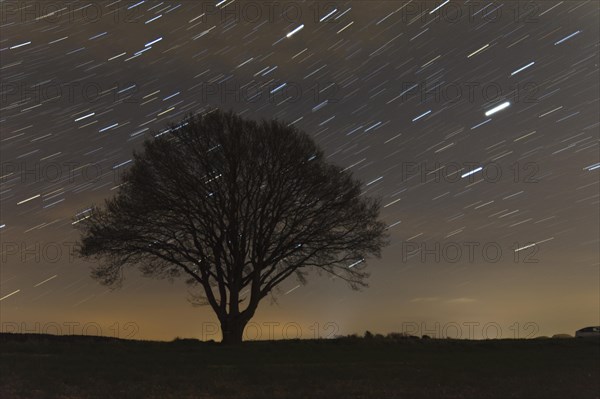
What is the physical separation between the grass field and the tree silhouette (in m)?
6.13

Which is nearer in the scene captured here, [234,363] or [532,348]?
[234,363]

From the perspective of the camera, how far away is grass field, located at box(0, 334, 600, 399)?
1469cm

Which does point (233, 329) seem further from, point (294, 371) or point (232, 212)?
point (294, 371)

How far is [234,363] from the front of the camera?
20734 millimetres

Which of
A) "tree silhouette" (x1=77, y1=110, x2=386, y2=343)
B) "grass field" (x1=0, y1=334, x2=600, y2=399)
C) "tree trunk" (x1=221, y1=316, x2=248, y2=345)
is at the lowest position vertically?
"grass field" (x1=0, y1=334, x2=600, y2=399)

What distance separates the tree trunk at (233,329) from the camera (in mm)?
33000

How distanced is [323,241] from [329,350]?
8.81 m

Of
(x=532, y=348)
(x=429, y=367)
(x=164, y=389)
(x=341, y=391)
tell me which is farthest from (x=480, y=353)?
(x=164, y=389)

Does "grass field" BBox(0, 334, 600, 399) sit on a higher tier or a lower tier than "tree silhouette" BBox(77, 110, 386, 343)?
lower

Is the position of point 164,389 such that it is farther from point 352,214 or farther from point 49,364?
point 352,214

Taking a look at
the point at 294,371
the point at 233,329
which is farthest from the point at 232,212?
the point at 294,371

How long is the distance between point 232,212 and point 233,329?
5.62 m

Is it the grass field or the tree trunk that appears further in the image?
the tree trunk

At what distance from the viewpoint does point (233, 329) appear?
109 feet
